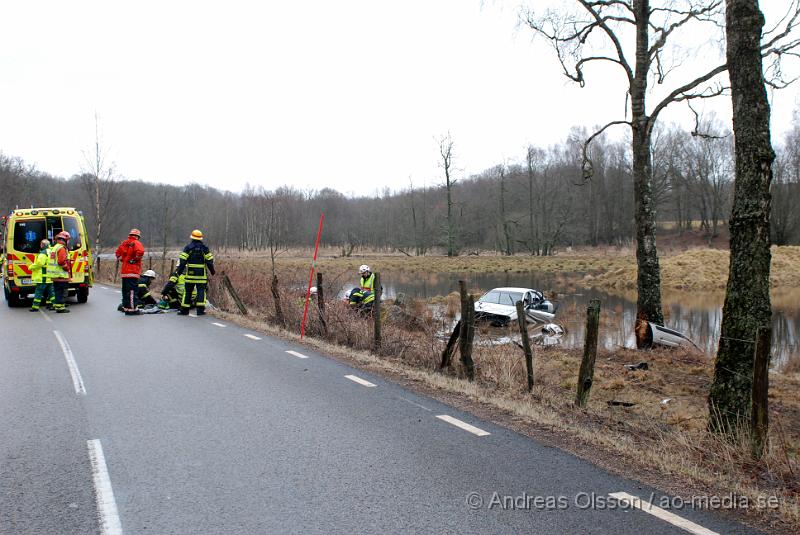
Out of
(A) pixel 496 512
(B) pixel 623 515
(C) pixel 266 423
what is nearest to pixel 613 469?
(B) pixel 623 515

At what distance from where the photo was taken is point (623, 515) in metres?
3.87

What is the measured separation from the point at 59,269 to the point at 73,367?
826 cm

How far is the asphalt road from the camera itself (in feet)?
12.4

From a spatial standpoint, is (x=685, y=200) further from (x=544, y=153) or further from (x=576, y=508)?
(x=576, y=508)

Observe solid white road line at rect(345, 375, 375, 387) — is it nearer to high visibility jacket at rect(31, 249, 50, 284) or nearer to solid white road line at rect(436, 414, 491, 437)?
solid white road line at rect(436, 414, 491, 437)

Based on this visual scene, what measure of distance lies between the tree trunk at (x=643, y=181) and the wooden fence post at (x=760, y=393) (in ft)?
28.6

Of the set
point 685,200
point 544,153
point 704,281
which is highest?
point 544,153

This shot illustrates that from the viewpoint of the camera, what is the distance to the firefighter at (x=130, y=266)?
14.9 metres

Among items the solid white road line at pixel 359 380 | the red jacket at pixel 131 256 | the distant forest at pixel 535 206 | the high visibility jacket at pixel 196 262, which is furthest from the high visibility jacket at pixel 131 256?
the distant forest at pixel 535 206

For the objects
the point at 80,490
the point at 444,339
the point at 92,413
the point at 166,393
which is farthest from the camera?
the point at 444,339

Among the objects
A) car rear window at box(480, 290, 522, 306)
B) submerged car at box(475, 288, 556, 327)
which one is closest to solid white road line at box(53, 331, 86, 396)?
submerged car at box(475, 288, 556, 327)

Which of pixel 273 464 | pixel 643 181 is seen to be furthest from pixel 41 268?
pixel 643 181

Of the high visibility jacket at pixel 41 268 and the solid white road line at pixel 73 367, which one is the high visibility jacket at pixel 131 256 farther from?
the solid white road line at pixel 73 367

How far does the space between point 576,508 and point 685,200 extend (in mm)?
78614
